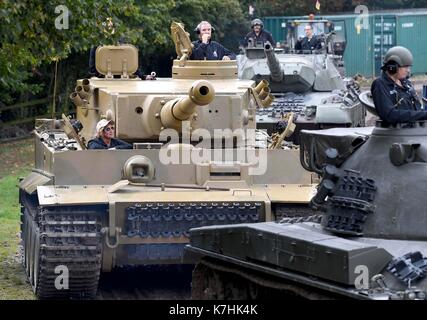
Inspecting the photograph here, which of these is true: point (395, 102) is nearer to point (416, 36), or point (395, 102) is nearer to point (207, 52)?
point (207, 52)

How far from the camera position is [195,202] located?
496 inches

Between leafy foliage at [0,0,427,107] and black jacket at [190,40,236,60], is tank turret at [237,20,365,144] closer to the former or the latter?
leafy foliage at [0,0,427,107]

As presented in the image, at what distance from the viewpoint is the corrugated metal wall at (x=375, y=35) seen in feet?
139

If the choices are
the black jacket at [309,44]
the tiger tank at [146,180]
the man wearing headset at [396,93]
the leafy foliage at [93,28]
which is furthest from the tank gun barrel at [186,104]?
the black jacket at [309,44]

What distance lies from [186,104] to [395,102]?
178 inches

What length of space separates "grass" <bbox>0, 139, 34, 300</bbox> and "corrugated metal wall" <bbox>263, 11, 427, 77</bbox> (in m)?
14.8

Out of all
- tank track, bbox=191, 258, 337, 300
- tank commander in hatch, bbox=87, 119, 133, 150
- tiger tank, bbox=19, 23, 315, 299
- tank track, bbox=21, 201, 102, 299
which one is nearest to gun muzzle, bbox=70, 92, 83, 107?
tiger tank, bbox=19, 23, 315, 299

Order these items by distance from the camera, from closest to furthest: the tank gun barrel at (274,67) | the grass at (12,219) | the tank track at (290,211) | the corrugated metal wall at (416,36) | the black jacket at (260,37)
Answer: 1. the tank track at (290,211)
2. the grass at (12,219)
3. the tank gun barrel at (274,67)
4. the black jacket at (260,37)
5. the corrugated metal wall at (416,36)

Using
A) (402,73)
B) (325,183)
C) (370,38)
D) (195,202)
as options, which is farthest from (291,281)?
(370,38)

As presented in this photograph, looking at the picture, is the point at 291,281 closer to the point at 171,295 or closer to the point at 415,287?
the point at 415,287

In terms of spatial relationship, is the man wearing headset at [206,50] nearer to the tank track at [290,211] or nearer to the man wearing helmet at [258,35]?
the tank track at [290,211]

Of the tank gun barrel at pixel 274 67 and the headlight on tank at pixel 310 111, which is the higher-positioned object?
the tank gun barrel at pixel 274 67

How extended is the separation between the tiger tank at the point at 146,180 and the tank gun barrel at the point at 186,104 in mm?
13

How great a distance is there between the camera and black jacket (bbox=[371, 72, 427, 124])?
353 inches
